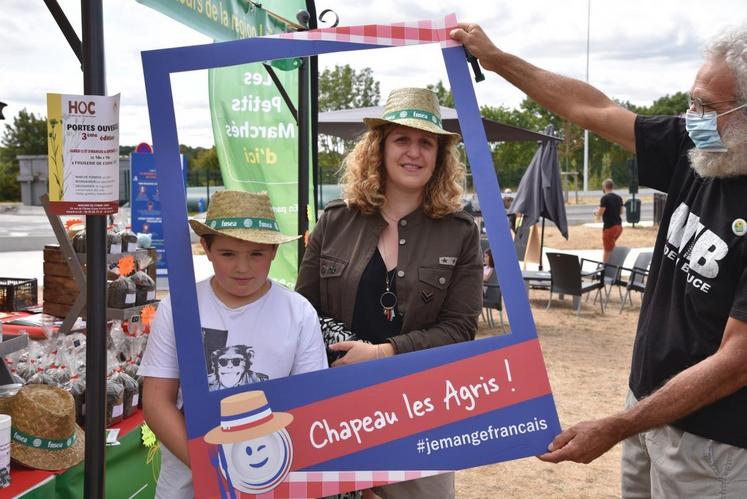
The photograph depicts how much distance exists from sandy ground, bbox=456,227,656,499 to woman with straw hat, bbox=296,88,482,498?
94.6 inches

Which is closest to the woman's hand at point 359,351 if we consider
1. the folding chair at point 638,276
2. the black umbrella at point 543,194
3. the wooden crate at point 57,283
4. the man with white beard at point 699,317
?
the man with white beard at point 699,317

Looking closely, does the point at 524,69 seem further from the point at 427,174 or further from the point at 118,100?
the point at 118,100

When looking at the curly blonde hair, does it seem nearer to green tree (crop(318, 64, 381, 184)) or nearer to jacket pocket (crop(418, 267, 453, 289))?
jacket pocket (crop(418, 267, 453, 289))

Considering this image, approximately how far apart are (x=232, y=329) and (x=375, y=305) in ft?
1.96

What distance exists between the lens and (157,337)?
Answer: 1.80m

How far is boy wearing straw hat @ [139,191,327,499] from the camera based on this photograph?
5.88 feet

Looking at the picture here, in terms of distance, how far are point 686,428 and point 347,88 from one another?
623 inches

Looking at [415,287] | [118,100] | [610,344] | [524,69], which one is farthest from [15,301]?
[610,344]

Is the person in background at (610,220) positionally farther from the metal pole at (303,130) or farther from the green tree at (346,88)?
the metal pole at (303,130)

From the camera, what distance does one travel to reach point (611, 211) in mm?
13328

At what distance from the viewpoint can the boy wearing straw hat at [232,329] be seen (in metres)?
1.79

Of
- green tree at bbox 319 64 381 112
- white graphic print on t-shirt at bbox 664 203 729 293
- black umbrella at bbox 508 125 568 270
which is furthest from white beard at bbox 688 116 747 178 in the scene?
green tree at bbox 319 64 381 112

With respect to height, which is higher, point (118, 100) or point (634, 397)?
point (118, 100)

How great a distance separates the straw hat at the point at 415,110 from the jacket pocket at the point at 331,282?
0.50 metres
